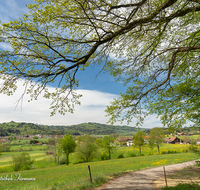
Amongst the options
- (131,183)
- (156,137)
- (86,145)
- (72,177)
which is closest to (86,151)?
(86,145)

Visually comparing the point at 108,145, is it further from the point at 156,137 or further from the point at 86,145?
the point at 156,137

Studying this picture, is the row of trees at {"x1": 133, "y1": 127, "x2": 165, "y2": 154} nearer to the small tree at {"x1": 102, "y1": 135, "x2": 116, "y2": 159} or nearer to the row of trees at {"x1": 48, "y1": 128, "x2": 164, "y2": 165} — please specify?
the row of trees at {"x1": 48, "y1": 128, "x2": 164, "y2": 165}

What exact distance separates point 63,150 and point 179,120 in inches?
1560

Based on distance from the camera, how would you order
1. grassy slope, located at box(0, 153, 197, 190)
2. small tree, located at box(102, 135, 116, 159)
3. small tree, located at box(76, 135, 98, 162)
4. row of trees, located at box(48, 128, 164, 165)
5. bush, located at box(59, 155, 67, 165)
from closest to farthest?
grassy slope, located at box(0, 153, 197, 190) → small tree, located at box(76, 135, 98, 162) → row of trees, located at box(48, 128, 164, 165) → small tree, located at box(102, 135, 116, 159) → bush, located at box(59, 155, 67, 165)

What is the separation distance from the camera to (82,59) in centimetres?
579

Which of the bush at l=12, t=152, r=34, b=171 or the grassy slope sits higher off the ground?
the grassy slope

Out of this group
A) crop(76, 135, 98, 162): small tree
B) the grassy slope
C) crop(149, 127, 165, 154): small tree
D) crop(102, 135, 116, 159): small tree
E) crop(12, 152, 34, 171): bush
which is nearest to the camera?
the grassy slope

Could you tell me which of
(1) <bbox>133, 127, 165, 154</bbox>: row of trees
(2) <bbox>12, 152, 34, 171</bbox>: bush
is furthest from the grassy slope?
(1) <bbox>133, 127, 165, 154</bbox>: row of trees

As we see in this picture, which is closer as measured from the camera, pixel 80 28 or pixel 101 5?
pixel 101 5

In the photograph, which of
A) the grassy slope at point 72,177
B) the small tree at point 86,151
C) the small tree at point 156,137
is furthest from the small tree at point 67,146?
the small tree at point 156,137

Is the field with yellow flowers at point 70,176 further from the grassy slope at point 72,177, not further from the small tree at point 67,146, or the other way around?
the small tree at point 67,146

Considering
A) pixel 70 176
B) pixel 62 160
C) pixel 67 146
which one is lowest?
pixel 62 160

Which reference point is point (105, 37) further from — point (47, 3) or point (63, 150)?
point (63, 150)

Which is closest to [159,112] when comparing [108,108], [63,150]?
[108,108]
